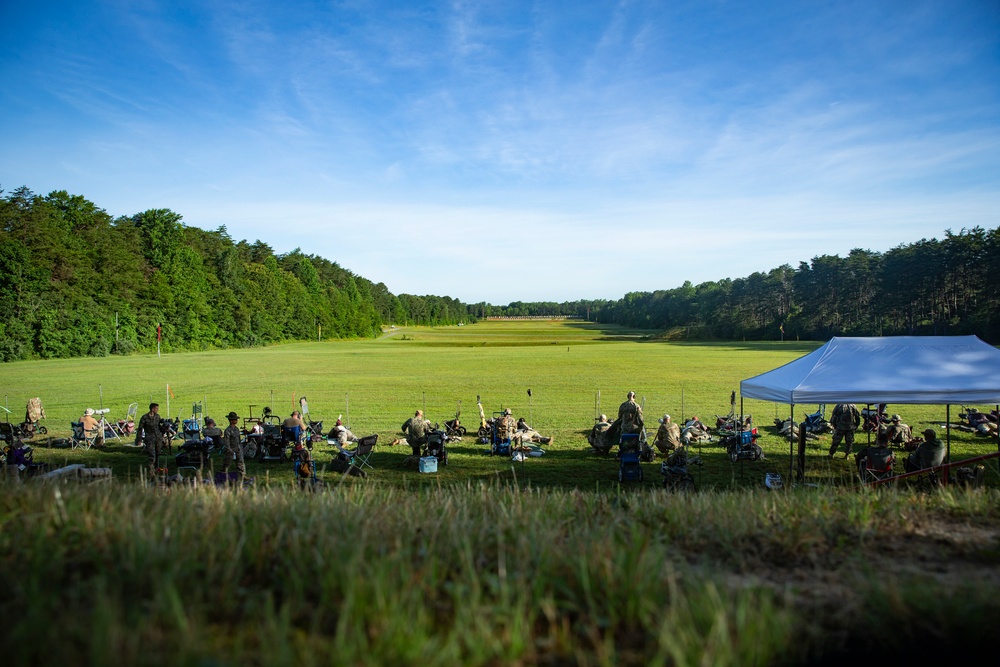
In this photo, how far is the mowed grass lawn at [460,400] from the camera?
13148 mm

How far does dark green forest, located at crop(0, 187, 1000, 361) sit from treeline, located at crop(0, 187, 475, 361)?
0.52 ft

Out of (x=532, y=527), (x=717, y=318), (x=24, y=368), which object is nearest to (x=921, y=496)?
(x=532, y=527)

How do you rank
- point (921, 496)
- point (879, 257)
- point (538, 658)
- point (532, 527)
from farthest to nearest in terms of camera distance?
point (879, 257) → point (921, 496) → point (532, 527) → point (538, 658)

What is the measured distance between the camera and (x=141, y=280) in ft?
244

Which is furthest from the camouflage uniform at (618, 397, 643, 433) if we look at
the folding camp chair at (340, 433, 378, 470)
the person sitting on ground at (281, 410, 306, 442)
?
the person sitting on ground at (281, 410, 306, 442)

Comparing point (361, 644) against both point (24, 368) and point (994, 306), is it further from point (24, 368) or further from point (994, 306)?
point (994, 306)

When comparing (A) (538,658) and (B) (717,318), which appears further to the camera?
(B) (717,318)

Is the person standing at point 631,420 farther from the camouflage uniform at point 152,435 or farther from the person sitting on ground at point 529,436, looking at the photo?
the camouflage uniform at point 152,435

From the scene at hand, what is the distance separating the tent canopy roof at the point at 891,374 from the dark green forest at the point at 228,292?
2475 inches

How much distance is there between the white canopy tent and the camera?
1096 centimetres

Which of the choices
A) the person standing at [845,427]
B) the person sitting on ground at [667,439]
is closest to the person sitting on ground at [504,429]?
the person sitting on ground at [667,439]

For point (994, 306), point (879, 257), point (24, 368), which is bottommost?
point (24, 368)

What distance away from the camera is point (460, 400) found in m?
25.8

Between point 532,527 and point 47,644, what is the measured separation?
2935mm
